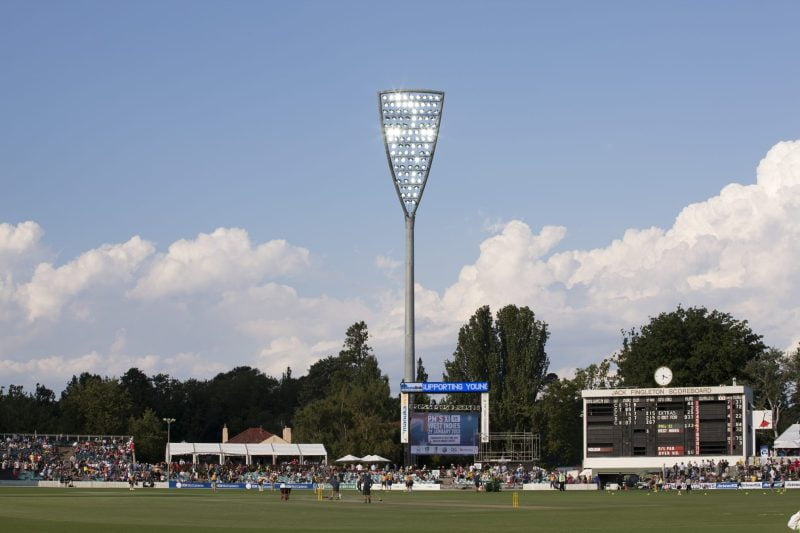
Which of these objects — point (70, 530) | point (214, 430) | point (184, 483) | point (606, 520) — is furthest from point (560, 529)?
point (214, 430)

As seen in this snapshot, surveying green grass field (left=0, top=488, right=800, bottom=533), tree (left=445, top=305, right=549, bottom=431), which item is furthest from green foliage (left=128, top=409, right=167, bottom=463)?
green grass field (left=0, top=488, right=800, bottom=533)

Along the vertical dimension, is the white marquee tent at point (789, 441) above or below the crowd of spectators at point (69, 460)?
above

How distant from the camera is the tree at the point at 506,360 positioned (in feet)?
413

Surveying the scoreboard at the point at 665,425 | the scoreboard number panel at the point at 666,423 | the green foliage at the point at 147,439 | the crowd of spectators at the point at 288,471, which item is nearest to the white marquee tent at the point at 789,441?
the crowd of spectators at the point at 288,471

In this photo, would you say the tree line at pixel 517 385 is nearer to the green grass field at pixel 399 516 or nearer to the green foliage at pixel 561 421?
the green foliage at pixel 561 421

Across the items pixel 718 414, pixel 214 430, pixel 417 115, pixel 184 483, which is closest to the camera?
pixel 718 414

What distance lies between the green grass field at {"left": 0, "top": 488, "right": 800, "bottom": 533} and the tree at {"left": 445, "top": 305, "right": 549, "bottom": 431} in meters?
64.1

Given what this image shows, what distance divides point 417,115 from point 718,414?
39.1 metres

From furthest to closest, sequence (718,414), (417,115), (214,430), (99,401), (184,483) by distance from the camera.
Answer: (214,430), (99,401), (417,115), (184,483), (718,414)

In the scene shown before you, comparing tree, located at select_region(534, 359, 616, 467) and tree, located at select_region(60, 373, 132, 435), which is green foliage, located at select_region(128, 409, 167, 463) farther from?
tree, located at select_region(534, 359, 616, 467)

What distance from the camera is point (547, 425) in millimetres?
127250

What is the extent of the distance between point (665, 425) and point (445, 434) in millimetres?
20274

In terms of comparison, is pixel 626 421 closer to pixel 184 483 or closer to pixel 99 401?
pixel 184 483

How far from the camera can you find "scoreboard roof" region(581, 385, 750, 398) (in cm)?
8938
